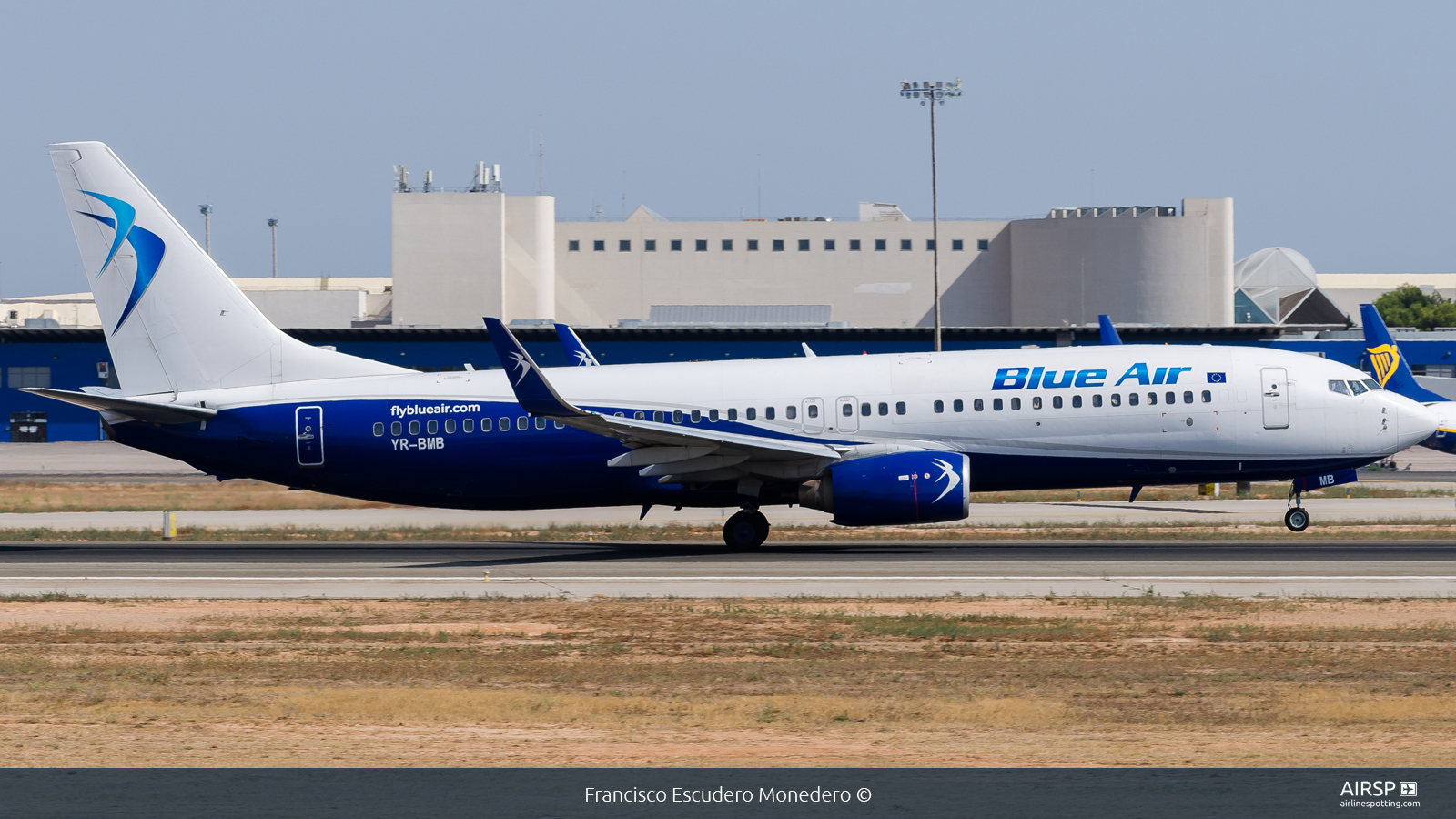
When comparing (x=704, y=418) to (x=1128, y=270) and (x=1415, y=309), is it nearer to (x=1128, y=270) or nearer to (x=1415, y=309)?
(x=1128, y=270)

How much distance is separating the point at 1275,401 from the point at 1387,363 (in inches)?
945

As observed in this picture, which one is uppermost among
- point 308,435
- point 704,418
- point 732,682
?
point 704,418

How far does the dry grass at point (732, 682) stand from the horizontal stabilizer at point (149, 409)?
8125 millimetres

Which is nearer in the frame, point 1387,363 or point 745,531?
point 745,531

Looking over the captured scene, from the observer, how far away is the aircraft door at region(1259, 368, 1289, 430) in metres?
30.0

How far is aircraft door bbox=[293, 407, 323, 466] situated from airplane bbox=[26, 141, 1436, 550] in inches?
1.8

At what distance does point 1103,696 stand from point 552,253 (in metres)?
101

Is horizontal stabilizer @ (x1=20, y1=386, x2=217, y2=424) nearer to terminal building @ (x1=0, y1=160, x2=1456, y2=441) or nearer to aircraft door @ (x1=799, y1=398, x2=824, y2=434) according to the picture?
aircraft door @ (x1=799, y1=398, x2=824, y2=434)

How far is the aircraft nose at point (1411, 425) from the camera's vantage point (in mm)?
30188

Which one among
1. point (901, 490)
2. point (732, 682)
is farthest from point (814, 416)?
point (732, 682)

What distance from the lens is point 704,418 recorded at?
99.3 ft
